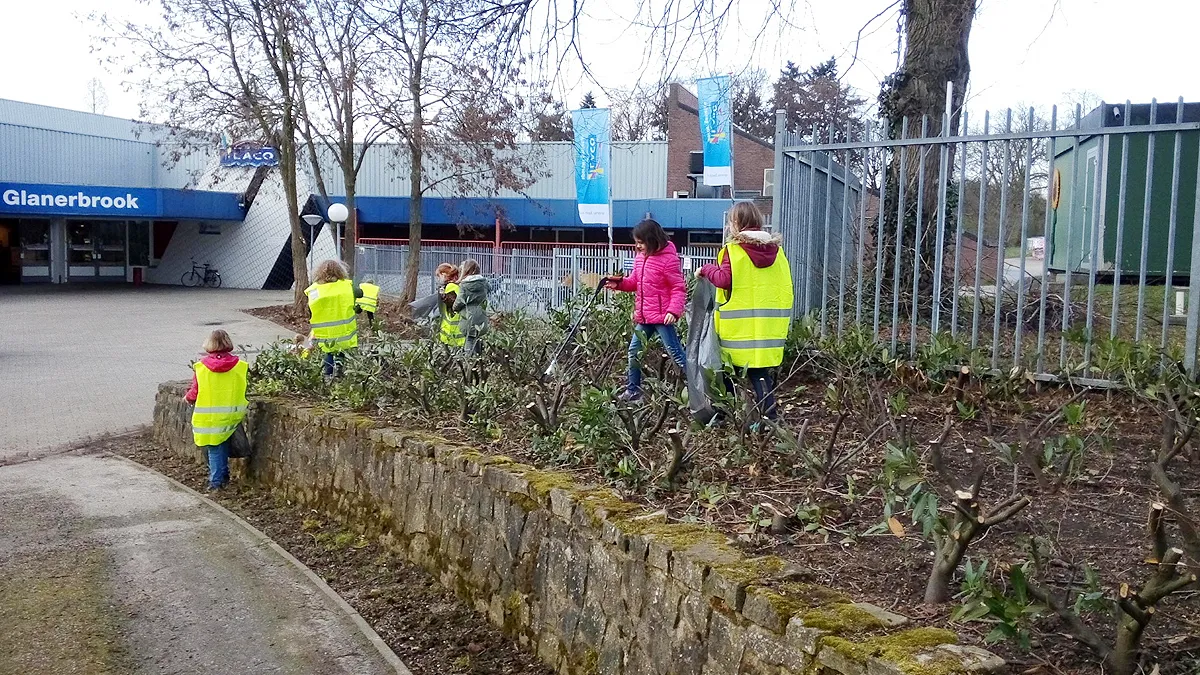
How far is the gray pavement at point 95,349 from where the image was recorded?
452 inches

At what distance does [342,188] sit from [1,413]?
2525 centimetres

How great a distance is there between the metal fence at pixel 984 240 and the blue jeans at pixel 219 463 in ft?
15.7

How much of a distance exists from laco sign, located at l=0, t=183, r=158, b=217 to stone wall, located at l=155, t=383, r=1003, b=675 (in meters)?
25.6

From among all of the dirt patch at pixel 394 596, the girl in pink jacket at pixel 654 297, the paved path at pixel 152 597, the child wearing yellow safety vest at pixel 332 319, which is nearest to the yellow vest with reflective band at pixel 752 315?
the girl in pink jacket at pixel 654 297

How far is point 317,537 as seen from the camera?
292 inches

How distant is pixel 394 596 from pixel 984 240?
4.88 m

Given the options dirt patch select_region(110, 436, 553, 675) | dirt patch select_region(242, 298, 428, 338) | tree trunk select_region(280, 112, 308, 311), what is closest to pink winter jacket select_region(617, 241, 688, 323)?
dirt patch select_region(110, 436, 553, 675)

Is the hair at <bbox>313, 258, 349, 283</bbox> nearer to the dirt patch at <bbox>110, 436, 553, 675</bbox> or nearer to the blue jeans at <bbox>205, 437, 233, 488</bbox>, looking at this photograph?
the blue jeans at <bbox>205, 437, 233, 488</bbox>

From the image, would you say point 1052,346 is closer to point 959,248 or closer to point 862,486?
point 959,248

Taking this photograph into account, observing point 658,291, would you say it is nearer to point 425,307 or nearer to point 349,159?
point 425,307

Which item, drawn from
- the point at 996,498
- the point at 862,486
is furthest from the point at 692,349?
the point at 996,498

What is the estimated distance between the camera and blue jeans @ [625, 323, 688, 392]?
22.8 feet

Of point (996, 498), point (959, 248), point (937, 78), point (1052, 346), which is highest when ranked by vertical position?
point (937, 78)

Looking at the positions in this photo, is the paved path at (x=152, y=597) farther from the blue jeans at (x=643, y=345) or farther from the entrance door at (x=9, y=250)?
the entrance door at (x=9, y=250)
